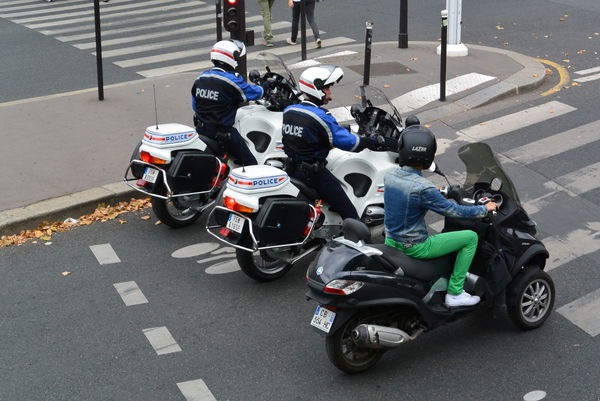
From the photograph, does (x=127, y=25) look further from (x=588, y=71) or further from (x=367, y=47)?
(x=588, y=71)

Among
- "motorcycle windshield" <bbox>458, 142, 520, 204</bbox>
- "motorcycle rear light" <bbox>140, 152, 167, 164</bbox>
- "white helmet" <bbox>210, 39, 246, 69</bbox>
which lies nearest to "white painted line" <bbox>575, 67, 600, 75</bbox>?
"white helmet" <bbox>210, 39, 246, 69</bbox>

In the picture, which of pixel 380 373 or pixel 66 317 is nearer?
pixel 380 373

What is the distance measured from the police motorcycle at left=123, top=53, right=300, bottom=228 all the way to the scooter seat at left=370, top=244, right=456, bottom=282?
9.12ft

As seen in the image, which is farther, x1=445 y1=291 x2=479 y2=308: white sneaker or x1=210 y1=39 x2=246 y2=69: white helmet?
x1=210 y1=39 x2=246 y2=69: white helmet

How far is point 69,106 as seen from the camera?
41.6 ft

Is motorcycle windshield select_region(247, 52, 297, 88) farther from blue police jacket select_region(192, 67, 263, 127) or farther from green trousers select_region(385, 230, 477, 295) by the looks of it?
green trousers select_region(385, 230, 477, 295)

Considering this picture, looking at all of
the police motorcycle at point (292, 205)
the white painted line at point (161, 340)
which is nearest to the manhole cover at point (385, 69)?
the police motorcycle at point (292, 205)

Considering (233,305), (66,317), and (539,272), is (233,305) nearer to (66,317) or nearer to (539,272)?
(66,317)

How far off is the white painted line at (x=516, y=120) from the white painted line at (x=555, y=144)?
25.4 inches

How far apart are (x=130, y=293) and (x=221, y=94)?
2.27 metres

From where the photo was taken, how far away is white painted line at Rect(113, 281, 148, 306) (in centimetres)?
718

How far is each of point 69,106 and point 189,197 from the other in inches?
194

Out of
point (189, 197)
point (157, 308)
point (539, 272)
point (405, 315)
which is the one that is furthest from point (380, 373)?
point (189, 197)

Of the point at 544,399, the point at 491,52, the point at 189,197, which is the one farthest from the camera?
the point at 491,52
